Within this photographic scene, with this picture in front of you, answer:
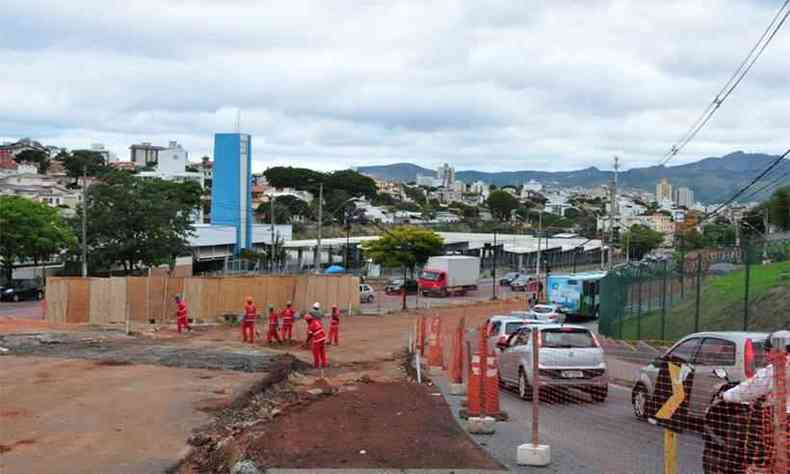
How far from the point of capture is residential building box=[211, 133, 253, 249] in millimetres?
84250

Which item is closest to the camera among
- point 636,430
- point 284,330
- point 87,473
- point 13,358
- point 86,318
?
point 87,473

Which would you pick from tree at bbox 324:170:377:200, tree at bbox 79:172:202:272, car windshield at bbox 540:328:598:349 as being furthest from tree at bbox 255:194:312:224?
car windshield at bbox 540:328:598:349

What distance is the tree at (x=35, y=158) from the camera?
191 m

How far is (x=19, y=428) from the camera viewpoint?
12.9 meters

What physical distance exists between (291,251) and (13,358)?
7964 centimetres

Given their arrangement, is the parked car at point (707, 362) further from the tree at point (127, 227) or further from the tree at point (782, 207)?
the tree at point (782, 207)

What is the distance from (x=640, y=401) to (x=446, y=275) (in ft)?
193

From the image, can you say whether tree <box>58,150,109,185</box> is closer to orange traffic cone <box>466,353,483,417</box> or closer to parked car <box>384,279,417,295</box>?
parked car <box>384,279,417,295</box>

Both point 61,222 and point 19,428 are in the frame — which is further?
point 61,222

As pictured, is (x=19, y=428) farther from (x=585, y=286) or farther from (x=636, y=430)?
(x=585, y=286)

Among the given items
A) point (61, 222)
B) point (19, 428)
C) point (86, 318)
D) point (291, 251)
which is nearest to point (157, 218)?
point (61, 222)

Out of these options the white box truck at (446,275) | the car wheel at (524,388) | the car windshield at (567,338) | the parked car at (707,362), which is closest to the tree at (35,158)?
the white box truck at (446,275)

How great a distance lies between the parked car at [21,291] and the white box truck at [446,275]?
2885cm

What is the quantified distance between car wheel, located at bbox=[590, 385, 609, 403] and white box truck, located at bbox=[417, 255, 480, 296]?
56.3 metres
